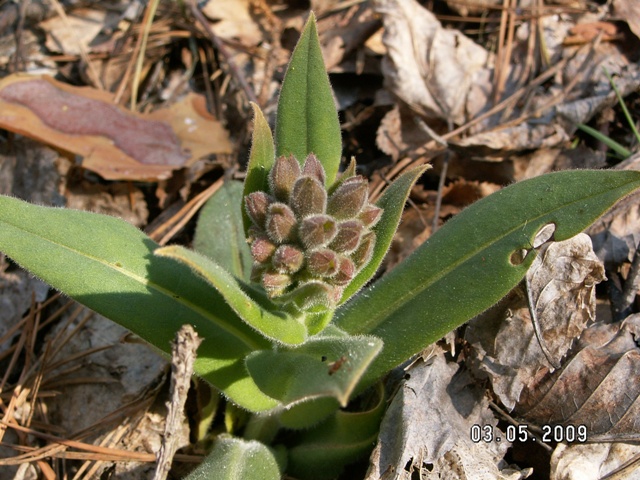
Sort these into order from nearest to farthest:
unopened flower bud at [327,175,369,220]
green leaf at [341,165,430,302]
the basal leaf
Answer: unopened flower bud at [327,175,369,220] → green leaf at [341,165,430,302] → the basal leaf

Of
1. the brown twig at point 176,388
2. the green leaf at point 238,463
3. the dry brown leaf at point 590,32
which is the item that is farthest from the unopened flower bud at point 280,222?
the dry brown leaf at point 590,32

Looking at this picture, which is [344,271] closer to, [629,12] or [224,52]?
[224,52]

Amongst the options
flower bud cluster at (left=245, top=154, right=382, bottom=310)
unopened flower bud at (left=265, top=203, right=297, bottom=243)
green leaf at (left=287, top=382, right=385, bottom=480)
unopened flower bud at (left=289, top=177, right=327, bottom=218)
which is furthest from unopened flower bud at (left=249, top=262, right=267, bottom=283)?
green leaf at (left=287, top=382, right=385, bottom=480)

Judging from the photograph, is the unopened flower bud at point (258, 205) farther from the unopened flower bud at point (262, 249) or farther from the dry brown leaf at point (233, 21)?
the dry brown leaf at point (233, 21)

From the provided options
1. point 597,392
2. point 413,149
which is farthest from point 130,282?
point 413,149

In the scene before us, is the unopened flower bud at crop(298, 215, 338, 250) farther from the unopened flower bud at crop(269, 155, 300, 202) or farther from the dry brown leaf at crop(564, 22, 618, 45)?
the dry brown leaf at crop(564, 22, 618, 45)

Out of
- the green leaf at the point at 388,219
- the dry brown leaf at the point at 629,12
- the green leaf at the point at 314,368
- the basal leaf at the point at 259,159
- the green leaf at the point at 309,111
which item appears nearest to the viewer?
the green leaf at the point at 314,368
